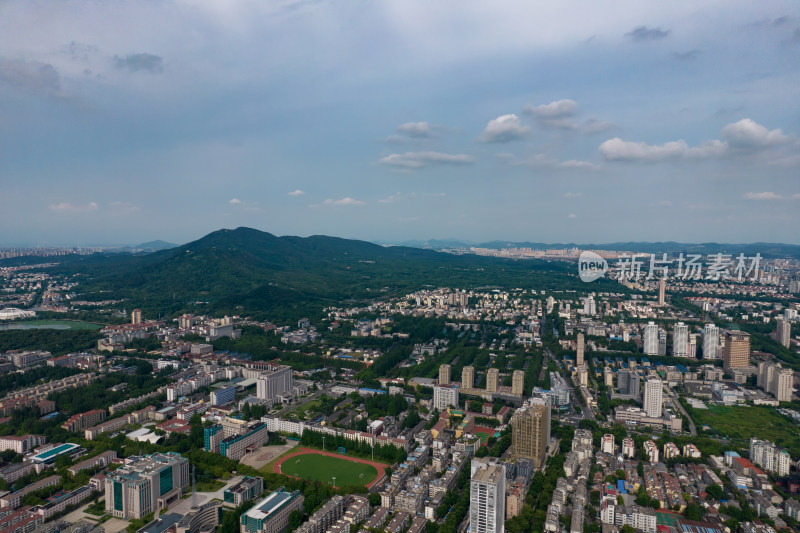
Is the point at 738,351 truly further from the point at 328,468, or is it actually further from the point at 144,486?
the point at 144,486

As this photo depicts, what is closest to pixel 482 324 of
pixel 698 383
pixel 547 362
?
pixel 547 362

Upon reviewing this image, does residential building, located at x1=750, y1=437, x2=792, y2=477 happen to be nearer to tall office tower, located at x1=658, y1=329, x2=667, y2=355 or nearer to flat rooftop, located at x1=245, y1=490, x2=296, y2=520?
tall office tower, located at x1=658, y1=329, x2=667, y2=355

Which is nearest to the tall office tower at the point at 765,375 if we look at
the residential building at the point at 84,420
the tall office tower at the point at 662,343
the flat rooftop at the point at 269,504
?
the tall office tower at the point at 662,343

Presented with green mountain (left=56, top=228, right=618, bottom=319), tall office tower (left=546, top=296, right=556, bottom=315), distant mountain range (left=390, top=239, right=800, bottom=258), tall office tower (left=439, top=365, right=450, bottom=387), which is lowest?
tall office tower (left=439, top=365, right=450, bottom=387)

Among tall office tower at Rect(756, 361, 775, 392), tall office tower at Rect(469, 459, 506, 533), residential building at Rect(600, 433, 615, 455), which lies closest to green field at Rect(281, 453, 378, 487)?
tall office tower at Rect(469, 459, 506, 533)

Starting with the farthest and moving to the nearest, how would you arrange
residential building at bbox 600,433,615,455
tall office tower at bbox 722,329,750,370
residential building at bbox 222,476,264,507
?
1. tall office tower at bbox 722,329,750,370
2. residential building at bbox 600,433,615,455
3. residential building at bbox 222,476,264,507

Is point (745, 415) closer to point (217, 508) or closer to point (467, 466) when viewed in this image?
point (467, 466)

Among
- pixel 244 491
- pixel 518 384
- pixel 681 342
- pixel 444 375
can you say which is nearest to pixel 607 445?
pixel 518 384
